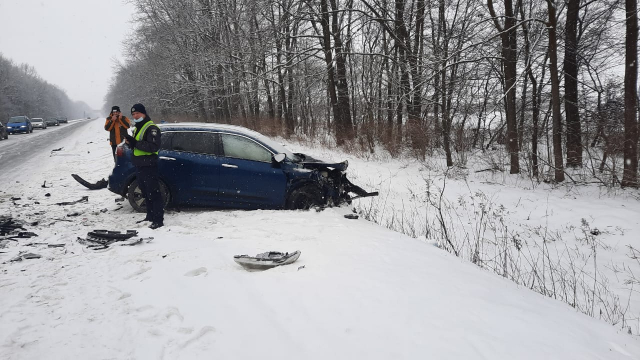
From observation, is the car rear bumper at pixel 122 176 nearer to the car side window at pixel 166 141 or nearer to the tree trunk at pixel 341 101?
the car side window at pixel 166 141

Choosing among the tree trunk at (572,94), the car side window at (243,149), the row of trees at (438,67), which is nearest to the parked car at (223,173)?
the car side window at (243,149)

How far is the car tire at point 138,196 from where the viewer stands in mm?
6070

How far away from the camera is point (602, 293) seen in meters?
4.80

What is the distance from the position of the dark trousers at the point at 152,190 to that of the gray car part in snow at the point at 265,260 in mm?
2364

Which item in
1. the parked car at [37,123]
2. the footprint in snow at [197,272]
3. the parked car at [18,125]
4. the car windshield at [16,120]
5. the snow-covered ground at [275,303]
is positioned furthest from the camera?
the parked car at [37,123]

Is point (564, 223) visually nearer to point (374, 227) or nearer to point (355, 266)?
point (374, 227)

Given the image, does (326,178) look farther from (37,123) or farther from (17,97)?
(17,97)

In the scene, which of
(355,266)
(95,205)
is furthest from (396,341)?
(95,205)

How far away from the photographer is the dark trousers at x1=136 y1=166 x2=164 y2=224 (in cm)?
532

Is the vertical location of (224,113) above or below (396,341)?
above

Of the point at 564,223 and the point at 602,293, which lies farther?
the point at 564,223

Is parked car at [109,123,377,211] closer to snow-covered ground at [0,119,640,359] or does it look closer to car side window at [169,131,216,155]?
car side window at [169,131,216,155]

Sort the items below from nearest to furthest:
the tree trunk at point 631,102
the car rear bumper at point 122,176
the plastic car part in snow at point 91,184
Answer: the car rear bumper at point 122,176 < the plastic car part in snow at point 91,184 < the tree trunk at point 631,102

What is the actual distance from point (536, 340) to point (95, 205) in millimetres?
7556
